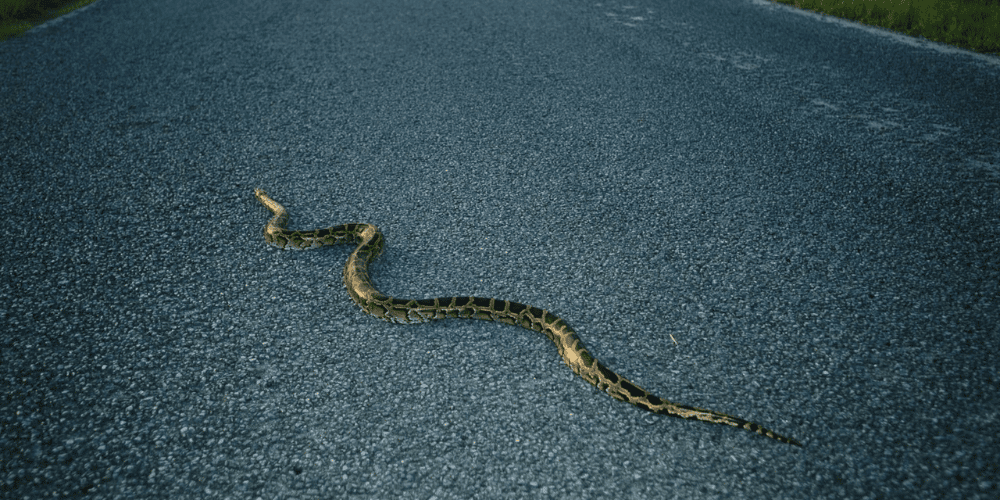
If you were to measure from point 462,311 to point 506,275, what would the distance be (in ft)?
1.90

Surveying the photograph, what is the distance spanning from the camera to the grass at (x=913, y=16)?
8.68 metres

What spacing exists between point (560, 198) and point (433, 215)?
1.25 metres

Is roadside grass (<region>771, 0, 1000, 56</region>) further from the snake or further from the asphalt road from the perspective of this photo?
the snake

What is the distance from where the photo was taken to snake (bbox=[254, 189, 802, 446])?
304 centimetres

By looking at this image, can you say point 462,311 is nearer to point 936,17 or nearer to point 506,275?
point 506,275

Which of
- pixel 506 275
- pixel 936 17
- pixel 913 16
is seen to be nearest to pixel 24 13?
pixel 506 275

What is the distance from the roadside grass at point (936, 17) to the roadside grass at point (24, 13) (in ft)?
51.2

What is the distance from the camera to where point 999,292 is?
372cm

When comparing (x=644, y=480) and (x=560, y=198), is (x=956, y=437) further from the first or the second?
(x=560, y=198)

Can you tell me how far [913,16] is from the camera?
9625 mm

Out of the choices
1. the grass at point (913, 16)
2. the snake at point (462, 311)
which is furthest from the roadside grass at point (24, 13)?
the snake at point (462, 311)

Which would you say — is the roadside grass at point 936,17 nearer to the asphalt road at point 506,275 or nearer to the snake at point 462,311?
the asphalt road at point 506,275

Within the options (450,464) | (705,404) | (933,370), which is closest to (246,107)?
(450,464)

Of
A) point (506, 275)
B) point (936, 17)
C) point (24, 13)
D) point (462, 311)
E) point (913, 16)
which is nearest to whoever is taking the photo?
point (462, 311)
